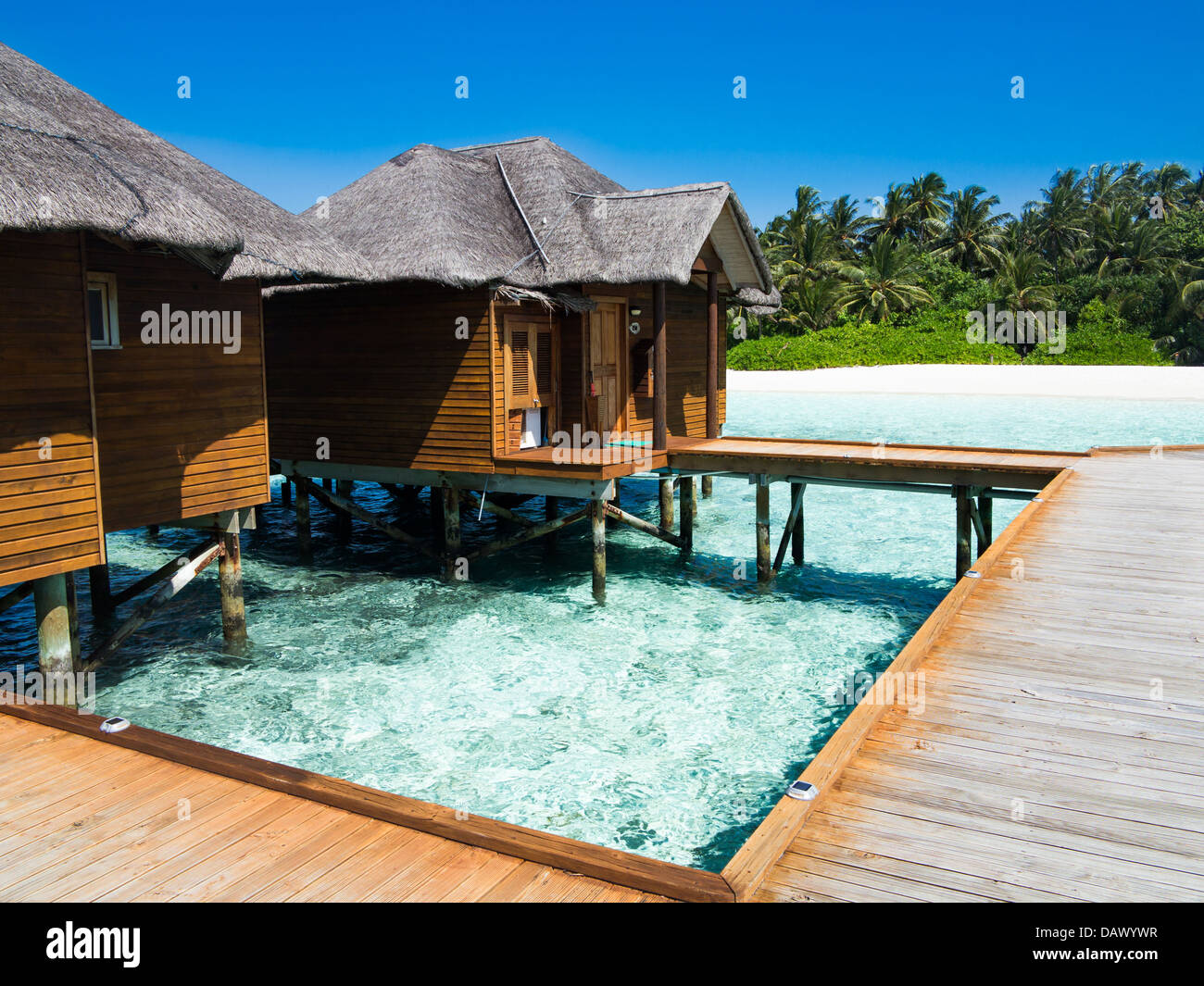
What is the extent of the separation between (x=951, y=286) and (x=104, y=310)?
4334cm

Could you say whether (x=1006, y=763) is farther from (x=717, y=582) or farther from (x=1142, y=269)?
(x=1142, y=269)

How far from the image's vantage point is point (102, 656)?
9844mm

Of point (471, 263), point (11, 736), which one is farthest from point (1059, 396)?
point (11, 736)

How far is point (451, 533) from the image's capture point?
1445 cm

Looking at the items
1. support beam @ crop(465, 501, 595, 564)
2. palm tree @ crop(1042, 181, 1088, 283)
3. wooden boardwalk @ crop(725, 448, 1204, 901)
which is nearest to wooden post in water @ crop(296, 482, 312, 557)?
support beam @ crop(465, 501, 595, 564)

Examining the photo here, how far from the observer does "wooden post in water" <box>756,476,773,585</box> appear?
1369cm

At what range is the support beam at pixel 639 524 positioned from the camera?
14.0 meters

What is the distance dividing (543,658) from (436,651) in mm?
1338

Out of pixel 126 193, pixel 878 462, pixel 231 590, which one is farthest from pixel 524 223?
pixel 126 193

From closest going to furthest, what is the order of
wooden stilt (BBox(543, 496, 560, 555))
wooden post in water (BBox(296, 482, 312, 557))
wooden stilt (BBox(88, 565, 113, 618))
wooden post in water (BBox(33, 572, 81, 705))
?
wooden post in water (BBox(33, 572, 81, 705))
wooden stilt (BBox(88, 565, 113, 618))
wooden post in water (BBox(296, 482, 312, 557))
wooden stilt (BBox(543, 496, 560, 555))

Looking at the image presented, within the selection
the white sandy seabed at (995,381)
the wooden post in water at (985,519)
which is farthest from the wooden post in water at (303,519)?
the white sandy seabed at (995,381)

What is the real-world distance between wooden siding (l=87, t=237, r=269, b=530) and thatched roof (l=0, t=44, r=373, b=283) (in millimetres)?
487


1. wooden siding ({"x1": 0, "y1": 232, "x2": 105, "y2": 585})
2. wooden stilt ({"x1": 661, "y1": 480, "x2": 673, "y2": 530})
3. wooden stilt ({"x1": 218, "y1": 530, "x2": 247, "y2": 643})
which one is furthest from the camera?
wooden stilt ({"x1": 661, "y1": 480, "x2": 673, "y2": 530})

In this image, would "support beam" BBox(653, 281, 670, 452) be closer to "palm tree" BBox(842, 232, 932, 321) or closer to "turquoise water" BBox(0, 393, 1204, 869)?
"turquoise water" BBox(0, 393, 1204, 869)
